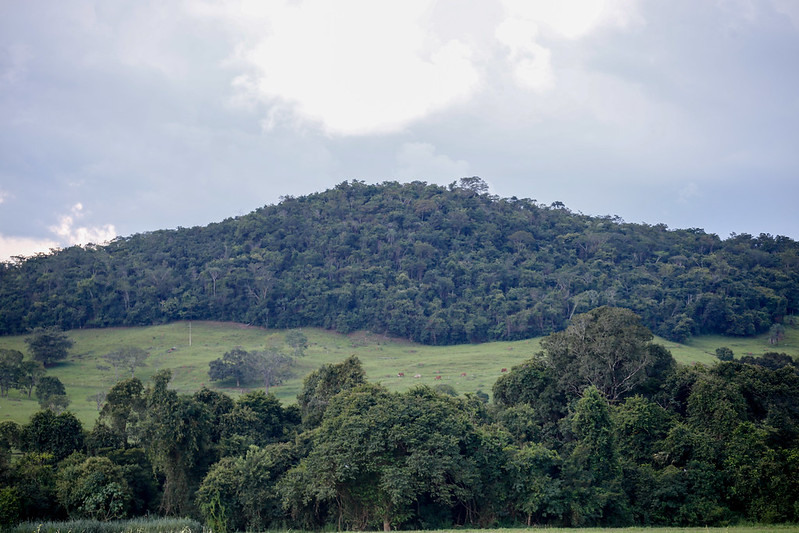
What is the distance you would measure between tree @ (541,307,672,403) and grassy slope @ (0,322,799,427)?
17.6 metres

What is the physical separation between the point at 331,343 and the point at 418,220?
39.4m

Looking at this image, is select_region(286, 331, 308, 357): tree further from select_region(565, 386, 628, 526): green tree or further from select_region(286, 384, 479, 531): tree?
select_region(565, 386, 628, 526): green tree

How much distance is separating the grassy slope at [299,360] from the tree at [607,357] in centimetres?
1761

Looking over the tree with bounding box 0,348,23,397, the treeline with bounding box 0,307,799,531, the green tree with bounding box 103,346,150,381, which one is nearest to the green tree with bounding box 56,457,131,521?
the treeline with bounding box 0,307,799,531

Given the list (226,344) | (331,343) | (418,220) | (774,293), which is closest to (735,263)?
(774,293)

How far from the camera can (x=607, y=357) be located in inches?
1330

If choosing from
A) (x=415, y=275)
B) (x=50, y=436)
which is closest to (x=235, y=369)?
(x=50, y=436)

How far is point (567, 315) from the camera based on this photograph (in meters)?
82.2

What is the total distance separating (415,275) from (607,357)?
→ 207 ft

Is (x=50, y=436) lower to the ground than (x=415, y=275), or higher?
lower

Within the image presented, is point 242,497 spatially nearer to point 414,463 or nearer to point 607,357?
point 414,463

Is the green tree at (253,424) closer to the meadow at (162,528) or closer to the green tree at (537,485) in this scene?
the meadow at (162,528)

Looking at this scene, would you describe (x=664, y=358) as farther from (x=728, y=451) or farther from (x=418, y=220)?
(x=418, y=220)

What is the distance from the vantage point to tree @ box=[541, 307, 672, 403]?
3362cm
